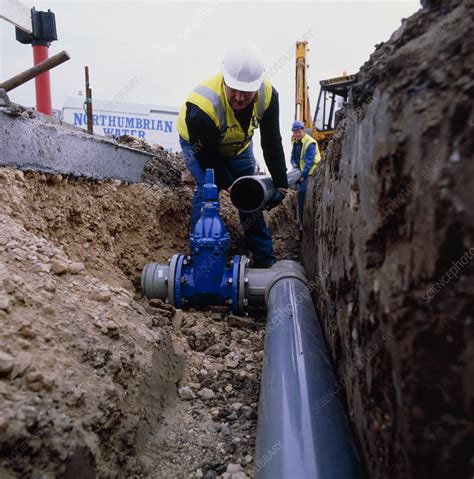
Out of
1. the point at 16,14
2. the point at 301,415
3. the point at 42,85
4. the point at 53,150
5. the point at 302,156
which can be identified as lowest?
the point at 301,415

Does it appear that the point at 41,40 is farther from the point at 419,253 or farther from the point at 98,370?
the point at 419,253

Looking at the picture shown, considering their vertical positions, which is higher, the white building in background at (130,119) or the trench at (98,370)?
the white building in background at (130,119)

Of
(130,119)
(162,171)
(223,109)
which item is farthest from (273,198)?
(130,119)

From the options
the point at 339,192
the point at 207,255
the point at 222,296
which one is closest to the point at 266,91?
the point at 207,255

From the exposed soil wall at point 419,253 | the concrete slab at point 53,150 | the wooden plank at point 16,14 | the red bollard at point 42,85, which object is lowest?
the exposed soil wall at point 419,253

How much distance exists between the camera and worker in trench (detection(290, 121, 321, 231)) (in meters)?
5.31

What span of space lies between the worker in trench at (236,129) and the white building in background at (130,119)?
6625 millimetres

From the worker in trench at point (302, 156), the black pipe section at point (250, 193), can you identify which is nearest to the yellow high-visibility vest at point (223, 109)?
the black pipe section at point (250, 193)

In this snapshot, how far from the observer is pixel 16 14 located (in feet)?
14.8

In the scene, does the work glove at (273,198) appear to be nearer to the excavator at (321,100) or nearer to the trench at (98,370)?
the trench at (98,370)

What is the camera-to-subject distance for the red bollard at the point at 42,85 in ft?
16.7

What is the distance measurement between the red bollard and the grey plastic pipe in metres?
5.05

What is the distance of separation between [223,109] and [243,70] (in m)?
0.28

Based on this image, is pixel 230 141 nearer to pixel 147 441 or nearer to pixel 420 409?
pixel 147 441
